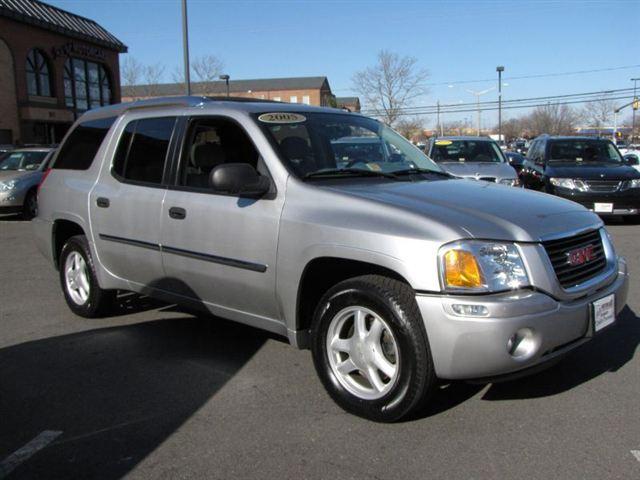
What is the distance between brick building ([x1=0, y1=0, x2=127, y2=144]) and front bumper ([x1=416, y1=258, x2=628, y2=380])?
101ft

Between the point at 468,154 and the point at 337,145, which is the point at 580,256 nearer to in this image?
the point at 337,145

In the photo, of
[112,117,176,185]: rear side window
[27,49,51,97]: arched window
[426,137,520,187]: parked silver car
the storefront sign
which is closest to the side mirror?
[112,117,176,185]: rear side window

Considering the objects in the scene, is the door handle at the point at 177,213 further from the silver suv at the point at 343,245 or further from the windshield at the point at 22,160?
the windshield at the point at 22,160

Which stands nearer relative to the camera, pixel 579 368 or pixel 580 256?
pixel 580 256

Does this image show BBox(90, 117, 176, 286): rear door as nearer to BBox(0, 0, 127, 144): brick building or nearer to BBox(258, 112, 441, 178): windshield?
BBox(258, 112, 441, 178): windshield

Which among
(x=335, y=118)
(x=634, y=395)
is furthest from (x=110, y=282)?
(x=634, y=395)

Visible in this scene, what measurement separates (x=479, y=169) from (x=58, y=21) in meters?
28.7

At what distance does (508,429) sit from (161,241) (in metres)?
2.63

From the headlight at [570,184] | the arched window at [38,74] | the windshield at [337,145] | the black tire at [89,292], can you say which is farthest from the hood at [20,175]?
the arched window at [38,74]

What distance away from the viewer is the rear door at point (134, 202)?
4.54 m

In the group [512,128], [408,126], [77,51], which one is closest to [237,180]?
[77,51]

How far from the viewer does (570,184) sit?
442 inches

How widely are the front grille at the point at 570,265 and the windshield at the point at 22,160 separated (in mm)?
12908

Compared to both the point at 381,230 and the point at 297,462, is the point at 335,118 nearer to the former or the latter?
the point at 381,230
